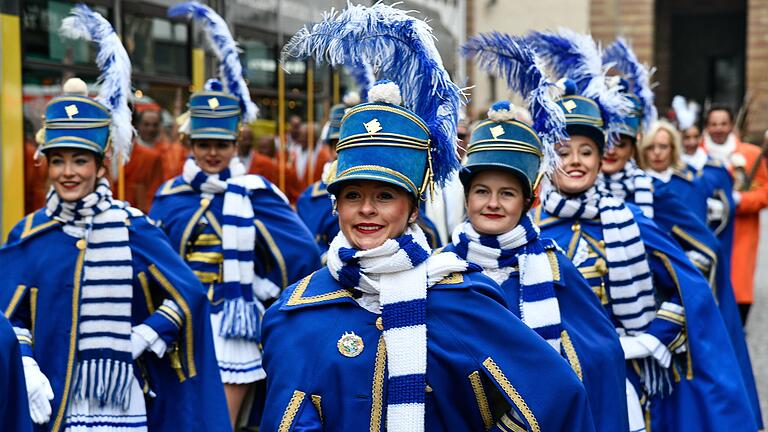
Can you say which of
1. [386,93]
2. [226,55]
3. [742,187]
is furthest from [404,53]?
[742,187]

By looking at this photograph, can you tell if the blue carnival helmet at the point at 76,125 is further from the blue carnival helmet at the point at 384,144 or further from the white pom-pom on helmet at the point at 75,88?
the blue carnival helmet at the point at 384,144

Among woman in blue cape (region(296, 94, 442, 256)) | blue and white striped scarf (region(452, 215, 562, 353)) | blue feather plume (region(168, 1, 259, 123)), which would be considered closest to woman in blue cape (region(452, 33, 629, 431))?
blue and white striped scarf (region(452, 215, 562, 353))

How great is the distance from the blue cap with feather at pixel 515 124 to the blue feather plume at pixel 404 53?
1.02 metres

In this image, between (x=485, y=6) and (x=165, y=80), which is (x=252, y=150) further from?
(x=485, y=6)

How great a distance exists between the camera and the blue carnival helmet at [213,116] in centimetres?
745

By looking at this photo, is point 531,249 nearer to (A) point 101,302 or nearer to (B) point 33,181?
(A) point 101,302

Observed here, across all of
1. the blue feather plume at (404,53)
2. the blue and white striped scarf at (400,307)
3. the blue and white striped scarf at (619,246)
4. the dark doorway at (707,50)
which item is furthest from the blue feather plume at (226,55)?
the dark doorway at (707,50)

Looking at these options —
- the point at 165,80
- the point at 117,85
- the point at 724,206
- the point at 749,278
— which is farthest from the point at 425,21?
the point at 749,278

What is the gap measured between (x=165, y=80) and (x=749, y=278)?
5.48 metres

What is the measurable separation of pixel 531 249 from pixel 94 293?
1904mm

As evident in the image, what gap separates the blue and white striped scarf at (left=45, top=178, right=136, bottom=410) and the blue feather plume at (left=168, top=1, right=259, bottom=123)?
2.33 meters

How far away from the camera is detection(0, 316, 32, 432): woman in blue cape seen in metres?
3.61

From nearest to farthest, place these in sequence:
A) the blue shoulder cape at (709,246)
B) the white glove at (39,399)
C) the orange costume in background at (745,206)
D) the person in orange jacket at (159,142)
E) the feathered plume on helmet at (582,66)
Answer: the white glove at (39,399), the feathered plume on helmet at (582,66), the blue shoulder cape at (709,246), the person in orange jacket at (159,142), the orange costume in background at (745,206)

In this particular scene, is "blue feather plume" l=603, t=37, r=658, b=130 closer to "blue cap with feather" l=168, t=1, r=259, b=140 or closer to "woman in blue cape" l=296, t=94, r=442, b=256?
"woman in blue cape" l=296, t=94, r=442, b=256
